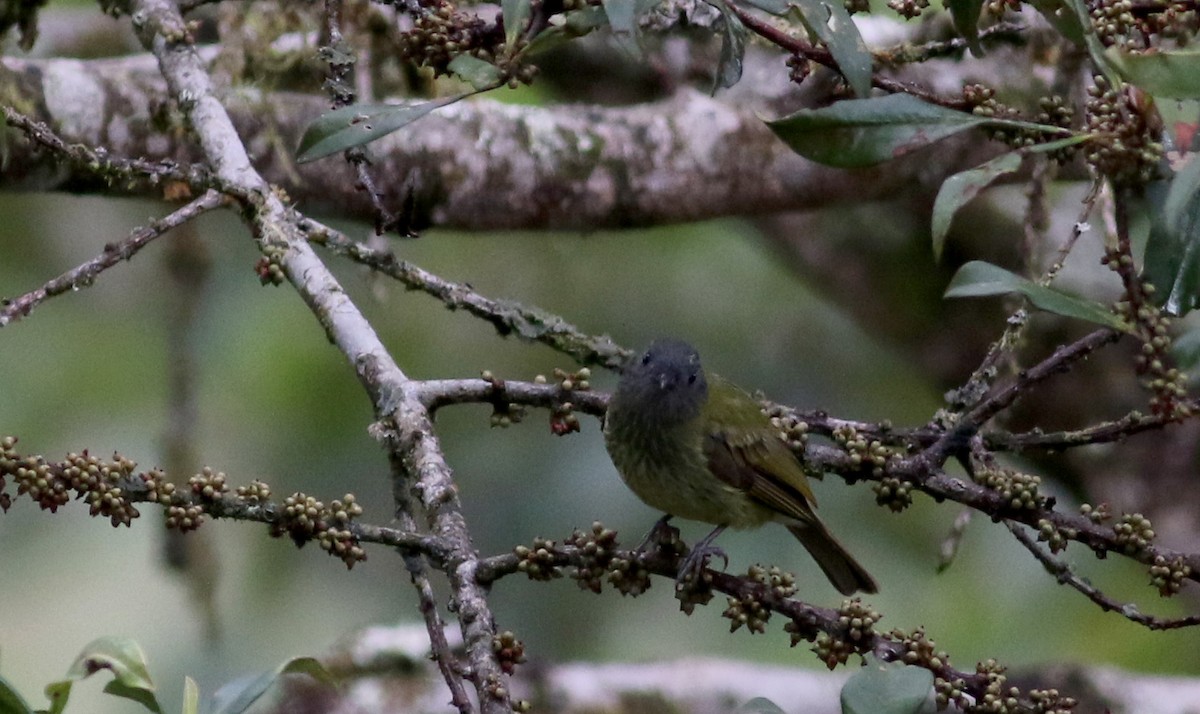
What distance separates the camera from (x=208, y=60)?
396 cm

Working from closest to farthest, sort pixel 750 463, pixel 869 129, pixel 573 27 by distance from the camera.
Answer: pixel 869 129, pixel 573 27, pixel 750 463

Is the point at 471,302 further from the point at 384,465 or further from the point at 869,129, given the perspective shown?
the point at 384,465

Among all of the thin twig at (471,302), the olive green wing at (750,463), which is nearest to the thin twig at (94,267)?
the thin twig at (471,302)

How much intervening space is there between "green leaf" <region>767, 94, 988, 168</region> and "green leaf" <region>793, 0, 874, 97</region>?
0.18 ft

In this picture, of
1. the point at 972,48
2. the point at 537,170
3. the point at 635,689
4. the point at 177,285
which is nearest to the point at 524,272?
the point at 177,285

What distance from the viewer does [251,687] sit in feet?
6.88

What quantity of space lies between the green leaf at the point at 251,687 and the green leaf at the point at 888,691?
795 mm

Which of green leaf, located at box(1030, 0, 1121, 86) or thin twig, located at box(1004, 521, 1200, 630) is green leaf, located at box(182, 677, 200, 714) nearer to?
thin twig, located at box(1004, 521, 1200, 630)

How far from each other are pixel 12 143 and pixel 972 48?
7.35 feet

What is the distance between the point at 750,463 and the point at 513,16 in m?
1.32

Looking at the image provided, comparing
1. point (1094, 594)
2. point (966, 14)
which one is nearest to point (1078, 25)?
point (966, 14)

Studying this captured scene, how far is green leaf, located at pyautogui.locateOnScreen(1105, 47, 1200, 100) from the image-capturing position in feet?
5.23

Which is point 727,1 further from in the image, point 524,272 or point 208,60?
point 524,272

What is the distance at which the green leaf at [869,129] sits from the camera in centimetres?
183
